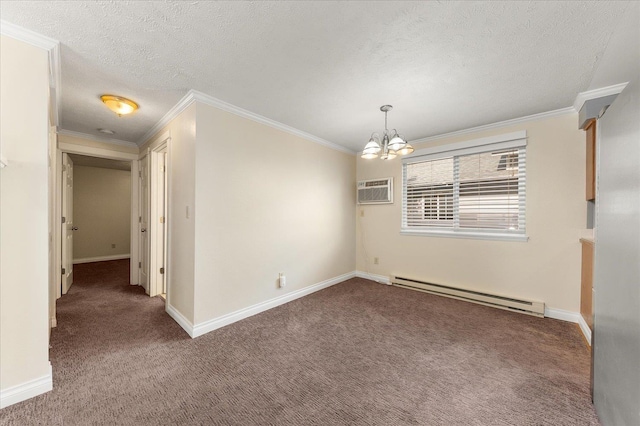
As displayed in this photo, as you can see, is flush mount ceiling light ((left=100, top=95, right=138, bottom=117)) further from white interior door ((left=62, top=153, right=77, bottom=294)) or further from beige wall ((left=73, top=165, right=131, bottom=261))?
beige wall ((left=73, top=165, right=131, bottom=261))

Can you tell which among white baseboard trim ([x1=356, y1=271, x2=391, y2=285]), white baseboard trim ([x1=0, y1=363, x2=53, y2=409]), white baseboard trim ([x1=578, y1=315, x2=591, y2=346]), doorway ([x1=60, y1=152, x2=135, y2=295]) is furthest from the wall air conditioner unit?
Result: doorway ([x1=60, y1=152, x2=135, y2=295])

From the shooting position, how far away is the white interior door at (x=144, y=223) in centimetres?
378

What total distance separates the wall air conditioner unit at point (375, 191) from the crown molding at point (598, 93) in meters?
2.27

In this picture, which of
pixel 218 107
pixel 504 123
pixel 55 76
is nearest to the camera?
pixel 55 76

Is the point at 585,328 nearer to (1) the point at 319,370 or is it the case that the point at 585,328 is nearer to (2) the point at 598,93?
(2) the point at 598,93

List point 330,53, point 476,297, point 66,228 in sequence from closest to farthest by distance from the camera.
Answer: point 330,53, point 476,297, point 66,228

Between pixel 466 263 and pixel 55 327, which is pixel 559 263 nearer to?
pixel 466 263

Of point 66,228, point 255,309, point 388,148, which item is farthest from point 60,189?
point 388,148

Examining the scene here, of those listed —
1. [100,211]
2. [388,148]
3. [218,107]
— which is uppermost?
[218,107]

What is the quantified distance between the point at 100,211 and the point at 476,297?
26.9 feet

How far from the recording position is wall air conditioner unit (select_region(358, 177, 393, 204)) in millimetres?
4211

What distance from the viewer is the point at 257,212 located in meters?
3.04

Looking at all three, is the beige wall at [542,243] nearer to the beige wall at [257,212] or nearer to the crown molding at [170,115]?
the beige wall at [257,212]

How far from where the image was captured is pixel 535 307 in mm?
2936
